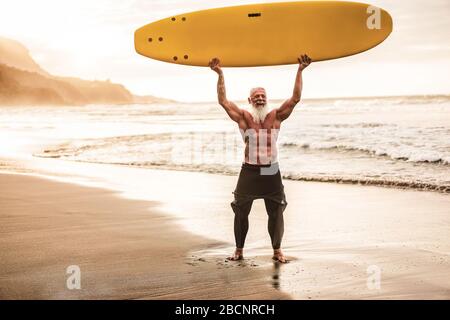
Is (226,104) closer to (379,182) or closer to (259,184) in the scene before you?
(259,184)

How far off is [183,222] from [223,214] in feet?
1.99

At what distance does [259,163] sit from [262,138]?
0.21 metres

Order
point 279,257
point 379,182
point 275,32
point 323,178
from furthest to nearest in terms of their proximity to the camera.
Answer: point 323,178, point 379,182, point 275,32, point 279,257

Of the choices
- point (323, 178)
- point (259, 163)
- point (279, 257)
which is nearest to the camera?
point (279, 257)

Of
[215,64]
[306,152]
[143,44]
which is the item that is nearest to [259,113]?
[215,64]

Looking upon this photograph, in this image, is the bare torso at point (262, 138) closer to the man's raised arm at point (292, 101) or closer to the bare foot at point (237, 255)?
the man's raised arm at point (292, 101)

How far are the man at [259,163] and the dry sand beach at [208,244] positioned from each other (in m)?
0.31

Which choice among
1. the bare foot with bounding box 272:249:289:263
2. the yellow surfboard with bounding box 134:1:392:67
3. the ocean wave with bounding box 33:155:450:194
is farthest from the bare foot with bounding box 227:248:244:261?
the ocean wave with bounding box 33:155:450:194

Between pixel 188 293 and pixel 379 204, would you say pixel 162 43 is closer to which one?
pixel 188 293

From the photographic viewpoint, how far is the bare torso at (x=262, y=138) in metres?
4.58

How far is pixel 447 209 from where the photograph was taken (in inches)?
262

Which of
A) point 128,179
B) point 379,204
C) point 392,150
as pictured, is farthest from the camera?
point 392,150

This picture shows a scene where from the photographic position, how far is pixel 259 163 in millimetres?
4555

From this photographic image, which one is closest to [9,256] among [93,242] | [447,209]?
[93,242]
